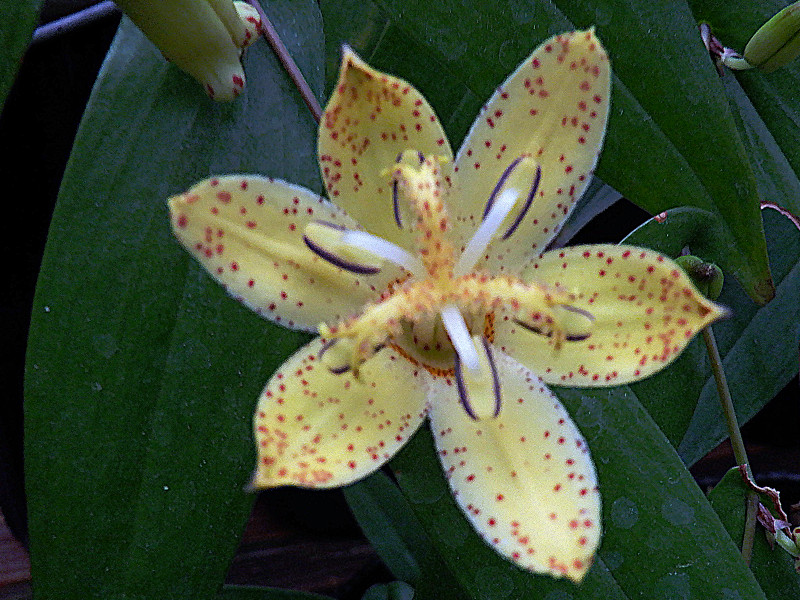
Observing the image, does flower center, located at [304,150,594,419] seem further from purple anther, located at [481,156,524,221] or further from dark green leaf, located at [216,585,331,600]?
Result: dark green leaf, located at [216,585,331,600]

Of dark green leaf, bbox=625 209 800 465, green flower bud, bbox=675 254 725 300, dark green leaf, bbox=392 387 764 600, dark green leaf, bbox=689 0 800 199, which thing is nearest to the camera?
dark green leaf, bbox=392 387 764 600

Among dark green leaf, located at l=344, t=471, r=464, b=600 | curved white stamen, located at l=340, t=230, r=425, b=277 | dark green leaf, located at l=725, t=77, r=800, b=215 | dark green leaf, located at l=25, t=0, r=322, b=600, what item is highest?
dark green leaf, located at l=725, t=77, r=800, b=215

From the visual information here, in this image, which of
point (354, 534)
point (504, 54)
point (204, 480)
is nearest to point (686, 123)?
point (504, 54)

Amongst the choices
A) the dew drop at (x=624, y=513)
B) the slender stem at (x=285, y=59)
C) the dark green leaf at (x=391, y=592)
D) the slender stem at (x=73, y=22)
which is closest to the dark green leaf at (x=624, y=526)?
the dew drop at (x=624, y=513)

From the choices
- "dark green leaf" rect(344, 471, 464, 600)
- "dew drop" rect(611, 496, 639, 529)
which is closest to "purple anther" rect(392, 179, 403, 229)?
"dew drop" rect(611, 496, 639, 529)

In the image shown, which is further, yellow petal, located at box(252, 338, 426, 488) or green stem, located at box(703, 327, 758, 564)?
green stem, located at box(703, 327, 758, 564)

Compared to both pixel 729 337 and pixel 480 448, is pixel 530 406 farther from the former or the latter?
pixel 729 337

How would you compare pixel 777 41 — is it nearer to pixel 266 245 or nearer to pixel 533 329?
pixel 533 329

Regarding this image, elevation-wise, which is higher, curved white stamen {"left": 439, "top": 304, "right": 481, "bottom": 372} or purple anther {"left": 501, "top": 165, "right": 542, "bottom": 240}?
purple anther {"left": 501, "top": 165, "right": 542, "bottom": 240}

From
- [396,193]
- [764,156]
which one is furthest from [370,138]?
[764,156]
